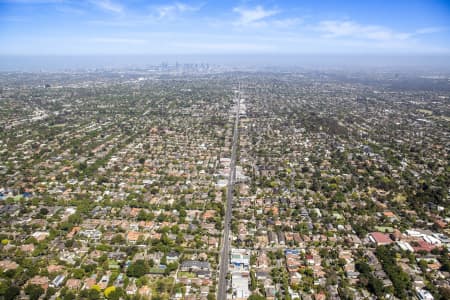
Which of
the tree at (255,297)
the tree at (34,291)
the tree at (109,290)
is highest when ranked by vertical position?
the tree at (34,291)

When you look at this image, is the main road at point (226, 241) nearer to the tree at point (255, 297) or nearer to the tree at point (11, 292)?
the tree at point (255, 297)

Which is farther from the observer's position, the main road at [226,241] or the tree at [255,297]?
the main road at [226,241]

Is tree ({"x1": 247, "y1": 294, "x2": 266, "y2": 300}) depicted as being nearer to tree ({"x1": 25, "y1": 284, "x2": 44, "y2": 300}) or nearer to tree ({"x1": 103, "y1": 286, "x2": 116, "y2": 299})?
tree ({"x1": 103, "y1": 286, "x2": 116, "y2": 299})

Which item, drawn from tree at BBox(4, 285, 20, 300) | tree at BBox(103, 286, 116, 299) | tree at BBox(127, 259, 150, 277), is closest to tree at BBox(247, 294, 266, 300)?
tree at BBox(127, 259, 150, 277)

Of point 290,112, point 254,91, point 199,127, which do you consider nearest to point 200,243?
point 199,127

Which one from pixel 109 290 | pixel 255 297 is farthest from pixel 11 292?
pixel 255 297

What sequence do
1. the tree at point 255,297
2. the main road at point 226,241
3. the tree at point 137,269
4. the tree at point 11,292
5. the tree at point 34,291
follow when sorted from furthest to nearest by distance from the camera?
1. the tree at point 137,269
2. the main road at point 226,241
3. the tree at point 255,297
4. the tree at point 34,291
5. the tree at point 11,292

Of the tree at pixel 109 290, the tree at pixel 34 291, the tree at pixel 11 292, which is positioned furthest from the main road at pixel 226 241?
the tree at pixel 11 292

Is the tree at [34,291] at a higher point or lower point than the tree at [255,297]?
higher

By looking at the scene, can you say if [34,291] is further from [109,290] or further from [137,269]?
[137,269]
